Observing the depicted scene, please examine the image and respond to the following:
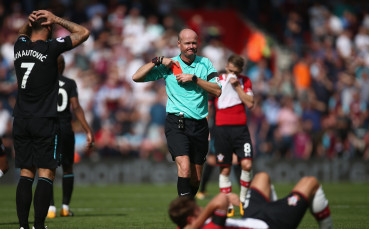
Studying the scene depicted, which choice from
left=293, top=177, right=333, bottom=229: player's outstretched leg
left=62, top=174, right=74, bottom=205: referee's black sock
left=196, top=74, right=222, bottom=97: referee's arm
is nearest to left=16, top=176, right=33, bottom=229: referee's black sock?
left=196, top=74, right=222, bottom=97: referee's arm

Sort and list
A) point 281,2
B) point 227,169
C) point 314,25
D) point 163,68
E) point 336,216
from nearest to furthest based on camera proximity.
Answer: point 163,68 < point 336,216 < point 227,169 < point 314,25 < point 281,2

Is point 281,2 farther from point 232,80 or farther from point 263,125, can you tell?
point 232,80

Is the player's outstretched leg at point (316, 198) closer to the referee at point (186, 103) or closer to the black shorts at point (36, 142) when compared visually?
the referee at point (186, 103)

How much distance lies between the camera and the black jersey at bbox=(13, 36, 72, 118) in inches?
355

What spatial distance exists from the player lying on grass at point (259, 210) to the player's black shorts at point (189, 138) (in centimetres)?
220

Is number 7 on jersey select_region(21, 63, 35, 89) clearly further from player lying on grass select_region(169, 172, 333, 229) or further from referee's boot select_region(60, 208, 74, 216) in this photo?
referee's boot select_region(60, 208, 74, 216)

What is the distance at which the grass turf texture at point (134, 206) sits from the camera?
36.0 ft

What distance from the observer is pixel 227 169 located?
1302 cm

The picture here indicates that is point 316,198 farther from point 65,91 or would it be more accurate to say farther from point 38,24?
point 65,91

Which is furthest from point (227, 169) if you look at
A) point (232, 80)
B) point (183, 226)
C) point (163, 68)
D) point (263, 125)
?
point (263, 125)

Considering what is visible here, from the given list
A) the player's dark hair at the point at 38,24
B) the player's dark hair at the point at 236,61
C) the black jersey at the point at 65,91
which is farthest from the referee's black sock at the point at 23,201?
the player's dark hair at the point at 236,61

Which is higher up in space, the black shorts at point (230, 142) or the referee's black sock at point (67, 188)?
the black shorts at point (230, 142)

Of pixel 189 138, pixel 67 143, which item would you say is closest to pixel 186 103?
pixel 189 138

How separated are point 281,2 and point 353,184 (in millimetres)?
11451
